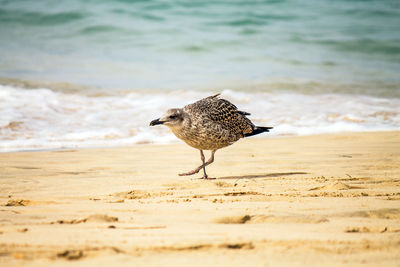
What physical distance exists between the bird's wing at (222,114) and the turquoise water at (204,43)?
723cm

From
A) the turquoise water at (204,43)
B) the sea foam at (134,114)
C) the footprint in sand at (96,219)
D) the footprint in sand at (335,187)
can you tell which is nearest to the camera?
the footprint in sand at (96,219)

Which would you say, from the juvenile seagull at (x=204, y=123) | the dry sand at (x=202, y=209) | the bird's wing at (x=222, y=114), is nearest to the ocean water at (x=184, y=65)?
the dry sand at (x=202, y=209)

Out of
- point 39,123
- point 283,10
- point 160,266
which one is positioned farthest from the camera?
point 283,10

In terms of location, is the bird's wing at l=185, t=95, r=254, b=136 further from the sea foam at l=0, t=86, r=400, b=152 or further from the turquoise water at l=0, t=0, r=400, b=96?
the turquoise water at l=0, t=0, r=400, b=96

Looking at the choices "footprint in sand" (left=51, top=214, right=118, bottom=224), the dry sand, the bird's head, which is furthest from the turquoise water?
"footprint in sand" (left=51, top=214, right=118, bottom=224)

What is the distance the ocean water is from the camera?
30.4 feet

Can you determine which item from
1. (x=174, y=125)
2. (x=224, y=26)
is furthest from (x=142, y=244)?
(x=224, y=26)

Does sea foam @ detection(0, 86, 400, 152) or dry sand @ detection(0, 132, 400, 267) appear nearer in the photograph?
dry sand @ detection(0, 132, 400, 267)

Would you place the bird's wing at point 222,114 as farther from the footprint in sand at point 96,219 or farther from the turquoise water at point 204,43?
the turquoise water at point 204,43

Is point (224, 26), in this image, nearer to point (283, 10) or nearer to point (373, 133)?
point (283, 10)

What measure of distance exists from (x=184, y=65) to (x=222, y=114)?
34.1 ft

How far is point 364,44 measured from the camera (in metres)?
18.8

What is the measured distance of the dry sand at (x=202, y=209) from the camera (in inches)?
95.1

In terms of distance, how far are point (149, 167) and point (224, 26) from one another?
1494cm
